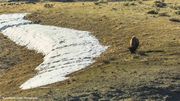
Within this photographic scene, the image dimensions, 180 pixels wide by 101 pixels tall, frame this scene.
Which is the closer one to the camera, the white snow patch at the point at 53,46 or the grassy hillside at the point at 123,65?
the grassy hillside at the point at 123,65

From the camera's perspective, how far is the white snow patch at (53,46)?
4067 cm

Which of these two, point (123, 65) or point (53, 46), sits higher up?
point (123, 65)

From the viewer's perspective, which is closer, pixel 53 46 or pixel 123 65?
pixel 123 65

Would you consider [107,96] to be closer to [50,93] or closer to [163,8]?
[50,93]

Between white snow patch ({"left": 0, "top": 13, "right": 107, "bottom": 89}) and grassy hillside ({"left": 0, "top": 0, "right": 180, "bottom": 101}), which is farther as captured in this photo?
white snow patch ({"left": 0, "top": 13, "right": 107, "bottom": 89})

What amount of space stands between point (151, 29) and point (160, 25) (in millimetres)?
2630

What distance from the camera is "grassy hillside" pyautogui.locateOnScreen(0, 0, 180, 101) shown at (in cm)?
3394

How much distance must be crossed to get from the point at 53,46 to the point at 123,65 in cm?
1334

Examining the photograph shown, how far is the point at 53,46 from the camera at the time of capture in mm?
52500

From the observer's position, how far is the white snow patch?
4067 cm

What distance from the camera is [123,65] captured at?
40.5 m

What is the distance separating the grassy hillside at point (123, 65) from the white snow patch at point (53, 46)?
113 cm

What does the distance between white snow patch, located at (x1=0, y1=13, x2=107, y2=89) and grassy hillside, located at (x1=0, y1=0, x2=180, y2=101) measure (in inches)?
44.4

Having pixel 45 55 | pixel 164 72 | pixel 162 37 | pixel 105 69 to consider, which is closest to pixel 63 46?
pixel 45 55
